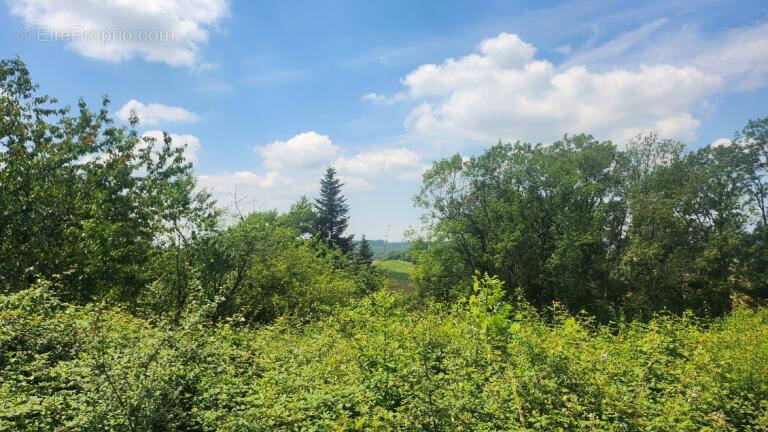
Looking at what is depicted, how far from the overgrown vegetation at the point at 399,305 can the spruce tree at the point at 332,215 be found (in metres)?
18.7

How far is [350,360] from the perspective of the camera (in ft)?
23.6

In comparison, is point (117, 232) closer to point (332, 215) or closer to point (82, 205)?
point (82, 205)

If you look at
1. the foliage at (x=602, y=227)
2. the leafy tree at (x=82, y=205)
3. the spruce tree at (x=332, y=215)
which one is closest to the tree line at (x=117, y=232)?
the leafy tree at (x=82, y=205)

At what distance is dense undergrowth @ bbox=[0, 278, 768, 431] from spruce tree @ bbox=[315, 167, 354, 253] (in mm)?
41310

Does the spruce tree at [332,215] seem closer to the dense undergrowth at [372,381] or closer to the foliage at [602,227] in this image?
the foliage at [602,227]

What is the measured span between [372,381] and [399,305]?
10375 mm

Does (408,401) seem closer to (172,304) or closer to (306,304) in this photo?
(172,304)

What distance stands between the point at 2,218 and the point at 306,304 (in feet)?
33.3

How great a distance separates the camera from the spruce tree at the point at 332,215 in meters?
49.7

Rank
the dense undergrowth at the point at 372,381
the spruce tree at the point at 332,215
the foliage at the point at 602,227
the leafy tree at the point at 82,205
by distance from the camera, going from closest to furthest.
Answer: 1. the dense undergrowth at the point at 372,381
2. the leafy tree at the point at 82,205
3. the foliage at the point at 602,227
4. the spruce tree at the point at 332,215

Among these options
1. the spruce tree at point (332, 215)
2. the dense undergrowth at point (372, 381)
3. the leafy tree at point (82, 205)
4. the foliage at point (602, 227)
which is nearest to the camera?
the dense undergrowth at point (372, 381)

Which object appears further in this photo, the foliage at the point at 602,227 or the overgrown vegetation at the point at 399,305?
the foliage at the point at 602,227

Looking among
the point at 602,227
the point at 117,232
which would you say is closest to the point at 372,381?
the point at 117,232

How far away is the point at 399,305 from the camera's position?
1625 cm
